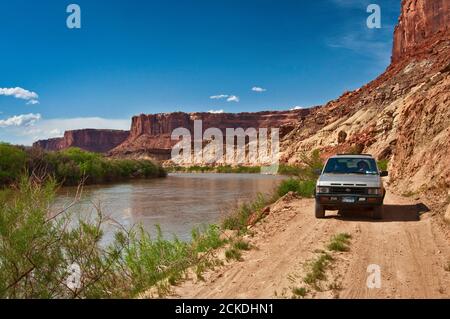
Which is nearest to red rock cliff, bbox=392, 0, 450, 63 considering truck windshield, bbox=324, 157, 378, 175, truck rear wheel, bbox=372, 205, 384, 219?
truck windshield, bbox=324, 157, 378, 175

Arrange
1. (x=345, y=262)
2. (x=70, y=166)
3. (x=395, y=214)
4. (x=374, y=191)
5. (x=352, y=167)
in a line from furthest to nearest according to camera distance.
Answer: (x=70, y=166)
(x=352, y=167)
(x=395, y=214)
(x=374, y=191)
(x=345, y=262)

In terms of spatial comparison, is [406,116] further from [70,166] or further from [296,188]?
[70,166]

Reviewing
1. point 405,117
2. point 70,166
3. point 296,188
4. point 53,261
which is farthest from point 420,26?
point 53,261

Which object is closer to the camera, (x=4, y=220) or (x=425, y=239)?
(x=4, y=220)

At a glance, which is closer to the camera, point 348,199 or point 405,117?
point 348,199

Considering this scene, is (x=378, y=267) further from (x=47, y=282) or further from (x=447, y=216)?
(x=47, y=282)

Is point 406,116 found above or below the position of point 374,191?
above

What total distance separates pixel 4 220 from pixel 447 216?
28.2 ft

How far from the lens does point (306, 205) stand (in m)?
14.4

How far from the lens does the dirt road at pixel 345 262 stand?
548 centimetres

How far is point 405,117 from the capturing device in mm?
21016

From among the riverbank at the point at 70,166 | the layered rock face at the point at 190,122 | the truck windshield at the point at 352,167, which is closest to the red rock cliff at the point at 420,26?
the riverbank at the point at 70,166

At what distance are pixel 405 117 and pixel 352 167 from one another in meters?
10.8

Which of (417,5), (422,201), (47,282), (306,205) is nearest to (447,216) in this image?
(422,201)
